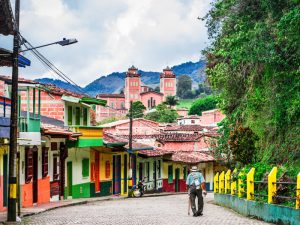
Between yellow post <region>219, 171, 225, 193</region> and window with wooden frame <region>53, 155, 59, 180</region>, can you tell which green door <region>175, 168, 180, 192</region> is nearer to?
window with wooden frame <region>53, 155, 59, 180</region>

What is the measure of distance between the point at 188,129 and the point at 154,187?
39.0 m

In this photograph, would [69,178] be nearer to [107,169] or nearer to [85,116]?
[85,116]

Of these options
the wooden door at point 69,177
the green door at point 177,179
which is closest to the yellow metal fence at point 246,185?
the wooden door at point 69,177

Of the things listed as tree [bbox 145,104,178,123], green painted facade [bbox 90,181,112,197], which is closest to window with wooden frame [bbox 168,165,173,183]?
green painted facade [bbox 90,181,112,197]

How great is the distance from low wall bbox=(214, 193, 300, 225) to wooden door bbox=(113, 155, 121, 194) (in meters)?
20.3

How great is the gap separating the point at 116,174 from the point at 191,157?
17168 mm

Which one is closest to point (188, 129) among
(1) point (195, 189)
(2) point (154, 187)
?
(2) point (154, 187)

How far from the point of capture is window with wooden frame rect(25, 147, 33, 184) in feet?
86.6

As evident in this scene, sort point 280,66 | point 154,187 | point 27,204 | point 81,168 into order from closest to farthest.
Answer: point 280,66
point 27,204
point 81,168
point 154,187

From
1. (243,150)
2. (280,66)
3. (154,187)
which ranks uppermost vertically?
(280,66)

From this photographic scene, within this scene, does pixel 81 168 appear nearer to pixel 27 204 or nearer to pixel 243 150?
pixel 27 204

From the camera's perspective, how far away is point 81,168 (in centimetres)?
3588

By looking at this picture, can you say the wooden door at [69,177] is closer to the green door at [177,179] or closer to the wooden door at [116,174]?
the wooden door at [116,174]

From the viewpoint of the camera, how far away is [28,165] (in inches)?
1047
